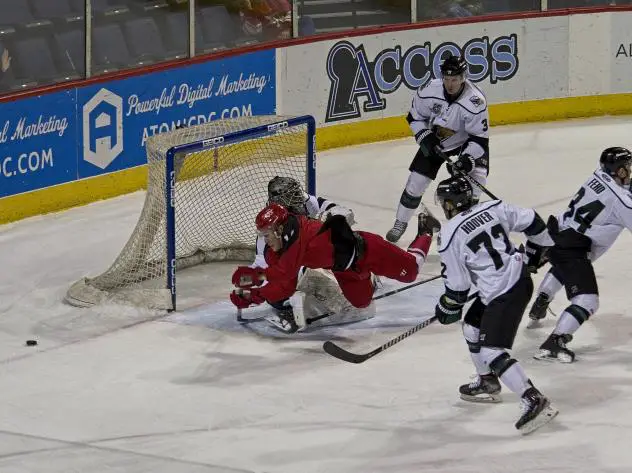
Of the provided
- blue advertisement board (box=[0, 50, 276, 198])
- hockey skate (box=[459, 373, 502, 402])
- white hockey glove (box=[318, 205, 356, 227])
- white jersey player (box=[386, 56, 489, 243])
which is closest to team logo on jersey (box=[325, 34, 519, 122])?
blue advertisement board (box=[0, 50, 276, 198])

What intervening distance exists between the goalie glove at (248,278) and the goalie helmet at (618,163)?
5.26ft

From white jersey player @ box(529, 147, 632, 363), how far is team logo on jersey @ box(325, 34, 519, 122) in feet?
13.5

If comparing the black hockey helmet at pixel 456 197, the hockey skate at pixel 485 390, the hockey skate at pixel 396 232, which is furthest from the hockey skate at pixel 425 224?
the black hockey helmet at pixel 456 197

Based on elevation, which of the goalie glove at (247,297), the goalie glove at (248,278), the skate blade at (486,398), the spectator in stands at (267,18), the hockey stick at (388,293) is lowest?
the hockey stick at (388,293)

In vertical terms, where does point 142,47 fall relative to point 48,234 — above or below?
above

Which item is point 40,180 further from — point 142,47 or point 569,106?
point 569,106

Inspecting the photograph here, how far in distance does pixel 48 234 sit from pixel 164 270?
157 cm

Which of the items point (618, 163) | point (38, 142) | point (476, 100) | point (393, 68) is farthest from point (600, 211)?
point (393, 68)

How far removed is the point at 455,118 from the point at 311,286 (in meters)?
1.47

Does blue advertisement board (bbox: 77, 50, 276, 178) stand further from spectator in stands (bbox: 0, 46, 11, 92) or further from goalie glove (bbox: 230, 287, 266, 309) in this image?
goalie glove (bbox: 230, 287, 266, 309)

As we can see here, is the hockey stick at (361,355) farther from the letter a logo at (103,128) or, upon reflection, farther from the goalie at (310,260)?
the letter a logo at (103,128)

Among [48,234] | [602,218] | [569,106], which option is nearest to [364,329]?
[602,218]

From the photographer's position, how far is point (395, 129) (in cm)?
1108

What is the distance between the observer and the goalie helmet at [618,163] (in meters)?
6.59
